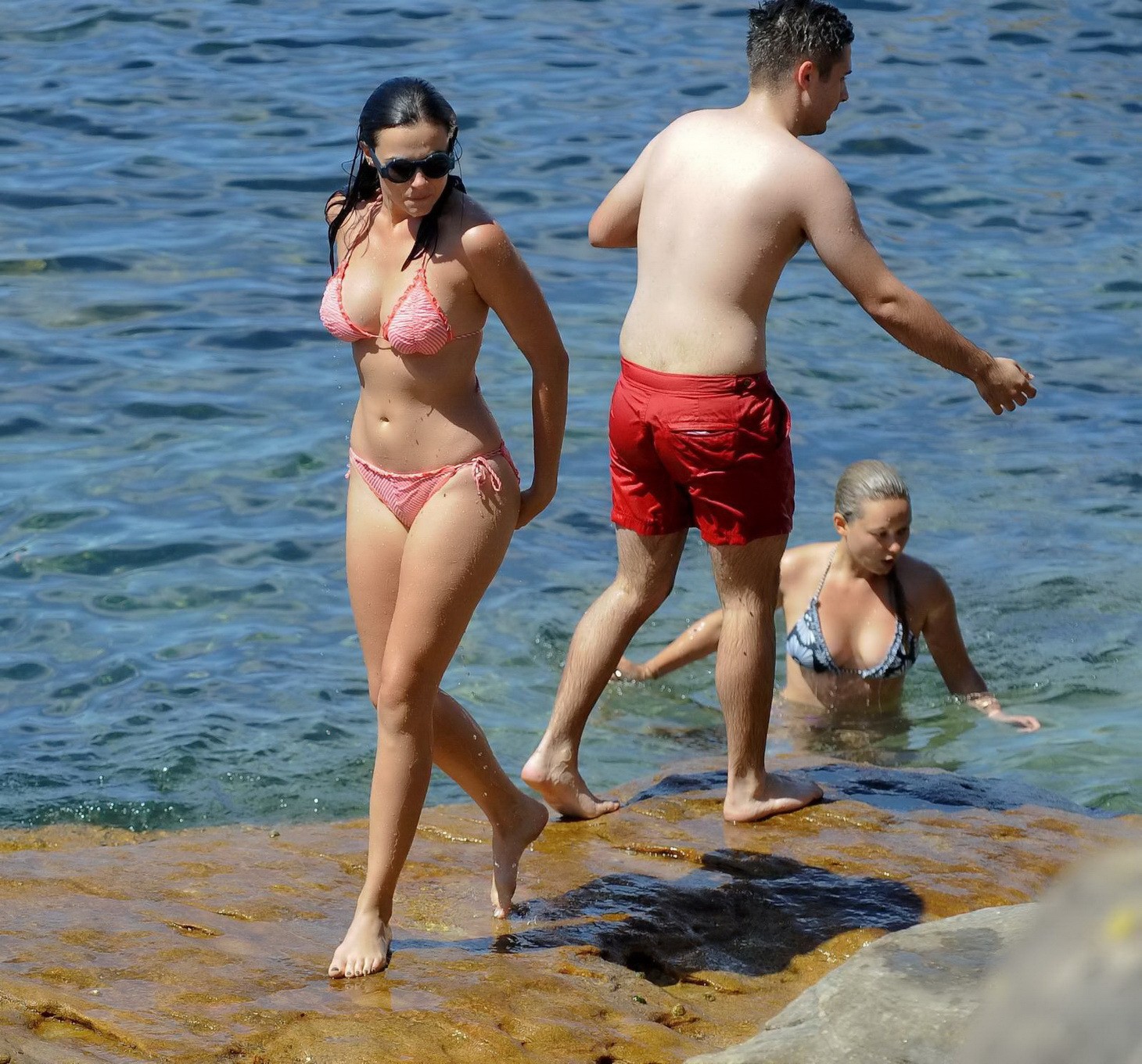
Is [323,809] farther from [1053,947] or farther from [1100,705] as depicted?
[1053,947]

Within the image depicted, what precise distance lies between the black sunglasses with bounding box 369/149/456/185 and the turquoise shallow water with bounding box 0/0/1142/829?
284 centimetres

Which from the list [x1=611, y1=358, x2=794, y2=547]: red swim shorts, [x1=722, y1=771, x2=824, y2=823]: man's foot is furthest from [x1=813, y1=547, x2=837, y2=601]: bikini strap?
[x1=611, y1=358, x2=794, y2=547]: red swim shorts

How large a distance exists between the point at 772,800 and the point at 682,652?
1936 millimetres

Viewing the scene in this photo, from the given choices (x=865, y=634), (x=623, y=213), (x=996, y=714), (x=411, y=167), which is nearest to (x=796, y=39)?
(x=623, y=213)

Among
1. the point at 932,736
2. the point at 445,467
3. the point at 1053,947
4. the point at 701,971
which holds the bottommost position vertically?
the point at 932,736

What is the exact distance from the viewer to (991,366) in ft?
15.0

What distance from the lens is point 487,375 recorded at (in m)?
9.66

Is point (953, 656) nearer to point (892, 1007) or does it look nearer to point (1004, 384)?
point (1004, 384)

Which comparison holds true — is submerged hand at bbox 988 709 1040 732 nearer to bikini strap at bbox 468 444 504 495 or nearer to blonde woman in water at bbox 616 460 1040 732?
blonde woman in water at bbox 616 460 1040 732

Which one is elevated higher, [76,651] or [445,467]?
[445,467]

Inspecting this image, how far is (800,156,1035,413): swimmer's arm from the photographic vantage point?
14.5ft

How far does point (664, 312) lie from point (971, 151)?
31.3ft

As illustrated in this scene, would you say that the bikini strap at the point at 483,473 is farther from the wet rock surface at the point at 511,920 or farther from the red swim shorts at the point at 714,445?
the wet rock surface at the point at 511,920

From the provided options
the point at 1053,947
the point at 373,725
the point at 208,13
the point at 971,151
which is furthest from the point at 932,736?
the point at 208,13
